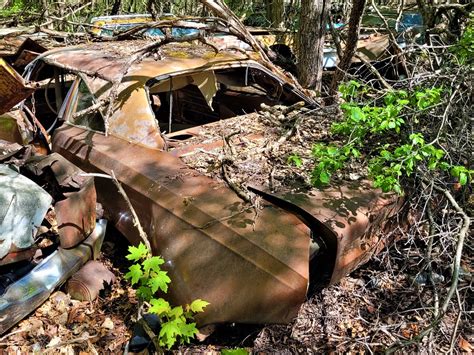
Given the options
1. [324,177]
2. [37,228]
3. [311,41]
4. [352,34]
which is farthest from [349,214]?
[311,41]

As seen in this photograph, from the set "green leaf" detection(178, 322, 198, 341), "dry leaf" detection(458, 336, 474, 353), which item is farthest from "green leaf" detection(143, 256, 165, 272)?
"dry leaf" detection(458, 336, 474, 353)

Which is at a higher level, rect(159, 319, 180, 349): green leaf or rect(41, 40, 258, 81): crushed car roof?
rect(41, 40, 258, 81): crushed car roof

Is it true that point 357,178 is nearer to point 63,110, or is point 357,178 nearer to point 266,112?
point 266,112

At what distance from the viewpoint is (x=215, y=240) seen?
2443 mm

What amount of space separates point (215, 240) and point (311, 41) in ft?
12.6

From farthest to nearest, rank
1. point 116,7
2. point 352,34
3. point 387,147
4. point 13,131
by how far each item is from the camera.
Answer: point 116,7
point 352,34
point 13,131
point 387,147

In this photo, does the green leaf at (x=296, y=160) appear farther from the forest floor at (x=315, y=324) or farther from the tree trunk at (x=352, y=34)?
the tree trunk at (x=352, y=34)

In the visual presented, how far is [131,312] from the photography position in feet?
10.1

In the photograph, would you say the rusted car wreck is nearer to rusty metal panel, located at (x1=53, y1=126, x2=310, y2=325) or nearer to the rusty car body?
rusty metal panel, located at (x1=53, y1=126, x2=310, y2=325)

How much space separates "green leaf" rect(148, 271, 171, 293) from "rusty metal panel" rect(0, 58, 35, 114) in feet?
5.42

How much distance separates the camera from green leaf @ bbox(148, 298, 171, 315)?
2.48 meters

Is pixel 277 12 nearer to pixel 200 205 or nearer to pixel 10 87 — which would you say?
pixel 10 87

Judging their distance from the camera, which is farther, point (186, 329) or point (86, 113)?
point (86, 113)

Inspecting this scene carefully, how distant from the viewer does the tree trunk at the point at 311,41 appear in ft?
17.6
